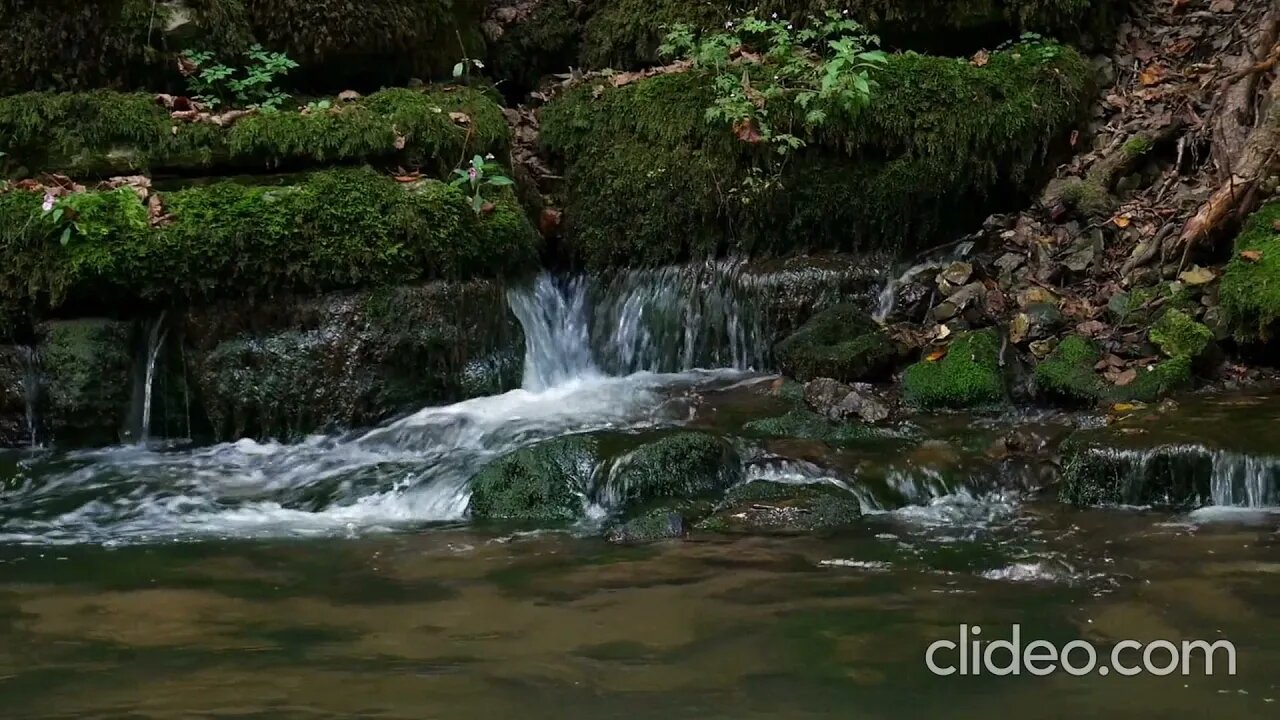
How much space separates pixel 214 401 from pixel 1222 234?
662cm

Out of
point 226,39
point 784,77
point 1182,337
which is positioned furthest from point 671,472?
point 226,39

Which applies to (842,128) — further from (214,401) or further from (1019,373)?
(214,401)

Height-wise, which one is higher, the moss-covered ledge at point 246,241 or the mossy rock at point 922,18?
the mossy rock at point 922,18

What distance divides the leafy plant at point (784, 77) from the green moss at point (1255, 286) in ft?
8.72

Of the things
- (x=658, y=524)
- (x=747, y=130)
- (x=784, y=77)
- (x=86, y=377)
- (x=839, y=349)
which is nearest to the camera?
(x=658, y=524)

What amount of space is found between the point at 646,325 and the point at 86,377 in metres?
3.78

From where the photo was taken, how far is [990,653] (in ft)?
9.73

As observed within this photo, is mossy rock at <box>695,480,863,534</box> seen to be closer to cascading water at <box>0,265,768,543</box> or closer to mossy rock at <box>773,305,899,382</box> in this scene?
cascading water at <box>0,265,768,543</box>

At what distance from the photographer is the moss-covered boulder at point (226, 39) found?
748 cm

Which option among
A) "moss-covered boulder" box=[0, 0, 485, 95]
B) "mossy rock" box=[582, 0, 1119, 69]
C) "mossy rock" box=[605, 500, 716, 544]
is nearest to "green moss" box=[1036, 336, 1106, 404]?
"mossy rock" box=[605, 500, 716, 544]

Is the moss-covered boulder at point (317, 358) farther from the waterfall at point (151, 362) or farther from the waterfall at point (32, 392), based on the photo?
the waterfall at point (32, 392)

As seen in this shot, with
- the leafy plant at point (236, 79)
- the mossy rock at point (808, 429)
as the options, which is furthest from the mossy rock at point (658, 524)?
the leafy plant at point (236, 79)

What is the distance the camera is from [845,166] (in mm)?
7883

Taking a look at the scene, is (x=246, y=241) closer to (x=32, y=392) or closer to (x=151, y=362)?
(x=151, y=362)
